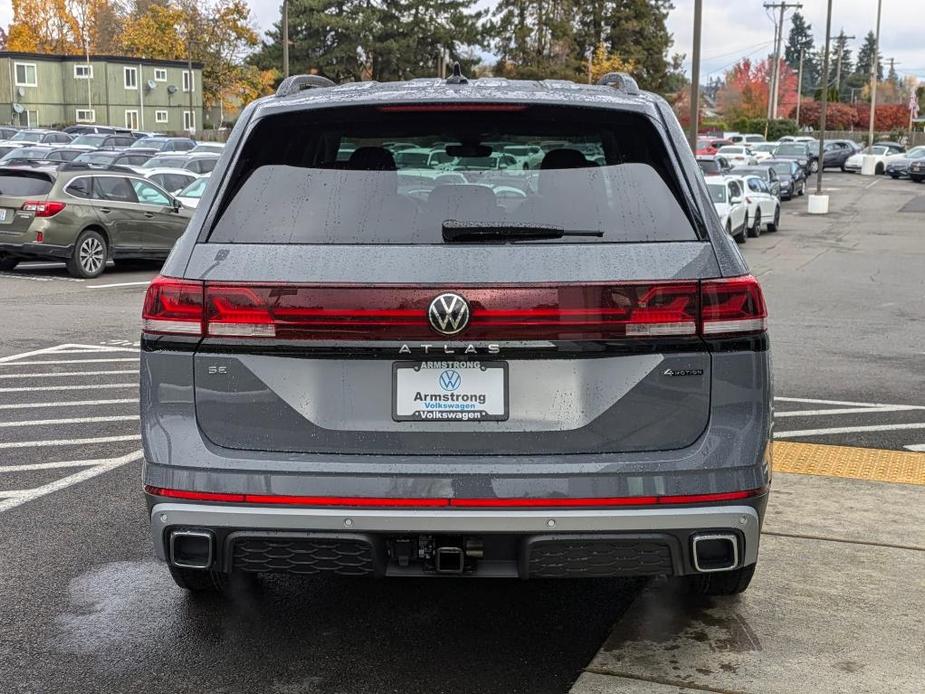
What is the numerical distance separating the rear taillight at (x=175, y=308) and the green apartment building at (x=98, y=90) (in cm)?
8296

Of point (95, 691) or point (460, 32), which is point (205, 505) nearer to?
point (95, 691)

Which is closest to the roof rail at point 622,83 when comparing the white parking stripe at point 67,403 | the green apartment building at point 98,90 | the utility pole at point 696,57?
the white parking stripe at point 67,403

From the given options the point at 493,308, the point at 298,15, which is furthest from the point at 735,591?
the point at 298,15

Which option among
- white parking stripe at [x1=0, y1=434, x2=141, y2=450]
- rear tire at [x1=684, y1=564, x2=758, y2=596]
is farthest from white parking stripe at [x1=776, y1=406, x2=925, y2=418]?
white parking stripe at [x1=0, y1=434, x2=141, y2=450]

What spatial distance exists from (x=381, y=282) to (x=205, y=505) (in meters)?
0.84

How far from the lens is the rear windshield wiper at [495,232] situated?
12.1 feet

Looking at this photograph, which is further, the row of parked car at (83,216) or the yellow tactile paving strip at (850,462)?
the row of parked car at (83,216)

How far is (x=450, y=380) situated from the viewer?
3621 millimetres

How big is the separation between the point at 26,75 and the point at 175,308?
85.7m

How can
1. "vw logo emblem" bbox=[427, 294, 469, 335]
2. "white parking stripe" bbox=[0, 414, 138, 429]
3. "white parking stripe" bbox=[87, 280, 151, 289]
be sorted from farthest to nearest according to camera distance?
"white parking stripe" bbox=[87, 280, 151, 289]
"white parking stripe" bbox=[0, 414, 138, 429]
"vw logo emblem" bbox=[427, 294, 469, 335]

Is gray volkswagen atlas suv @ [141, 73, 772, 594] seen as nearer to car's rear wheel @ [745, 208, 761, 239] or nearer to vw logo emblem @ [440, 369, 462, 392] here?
vw logo emblem @ [440, 369, 462, 392]

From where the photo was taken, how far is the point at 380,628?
457cm

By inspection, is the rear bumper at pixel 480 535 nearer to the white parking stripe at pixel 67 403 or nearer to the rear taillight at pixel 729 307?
the rear taillight at pixel 729 307

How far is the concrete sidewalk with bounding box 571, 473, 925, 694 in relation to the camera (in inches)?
161
